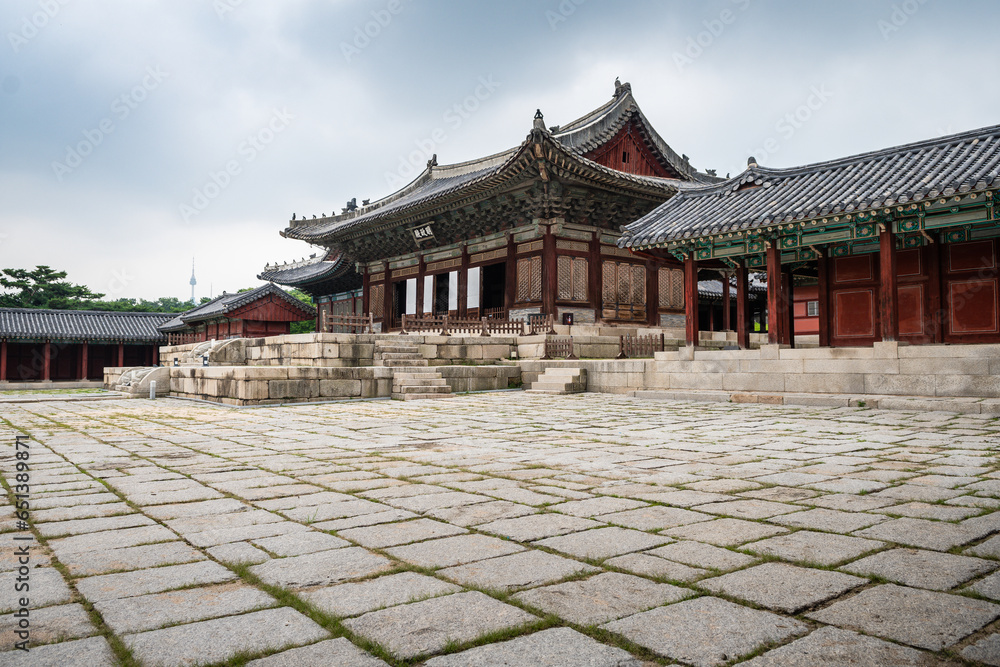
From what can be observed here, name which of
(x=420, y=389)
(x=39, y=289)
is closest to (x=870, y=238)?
(x=420, y=389)

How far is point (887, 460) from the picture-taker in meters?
5.23

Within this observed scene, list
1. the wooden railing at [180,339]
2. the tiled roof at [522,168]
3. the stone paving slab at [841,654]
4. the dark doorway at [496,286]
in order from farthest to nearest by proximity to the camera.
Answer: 1. the wooden railing at [180,339]
2. the dark doorway at [496,286]
3. the tiled roof at [522,168]
4. the stone paving slab at [841,654]

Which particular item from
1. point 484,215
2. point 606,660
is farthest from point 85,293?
point 606,660

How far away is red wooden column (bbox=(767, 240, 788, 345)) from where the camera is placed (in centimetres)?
1230

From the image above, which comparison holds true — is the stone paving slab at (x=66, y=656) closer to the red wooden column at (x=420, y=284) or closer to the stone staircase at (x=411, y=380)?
the stone staircase at (x=411, y=380)

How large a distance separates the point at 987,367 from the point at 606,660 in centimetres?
1022

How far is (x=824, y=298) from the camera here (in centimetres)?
1370

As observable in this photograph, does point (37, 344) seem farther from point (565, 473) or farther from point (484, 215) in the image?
point (565, 473)

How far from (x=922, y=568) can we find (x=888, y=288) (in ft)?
31.9

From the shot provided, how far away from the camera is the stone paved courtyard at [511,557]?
6.36ft

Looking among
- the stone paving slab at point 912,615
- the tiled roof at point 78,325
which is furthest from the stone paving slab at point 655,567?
the tiled roof at point 78,325

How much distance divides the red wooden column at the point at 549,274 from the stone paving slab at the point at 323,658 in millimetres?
17716

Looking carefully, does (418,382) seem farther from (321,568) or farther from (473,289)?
(321,568)

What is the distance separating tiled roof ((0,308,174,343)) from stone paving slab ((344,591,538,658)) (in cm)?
3510
